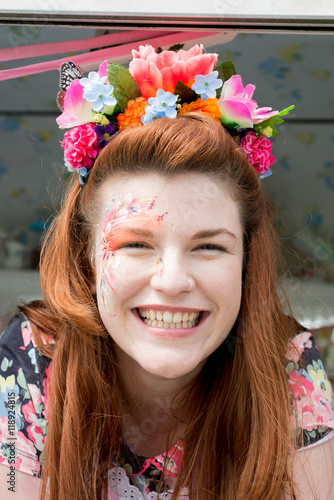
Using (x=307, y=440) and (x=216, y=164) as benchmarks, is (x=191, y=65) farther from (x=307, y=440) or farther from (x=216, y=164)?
(x=307, y=440)

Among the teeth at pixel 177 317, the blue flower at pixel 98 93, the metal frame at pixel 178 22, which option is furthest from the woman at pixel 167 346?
the metal frame at pixel 178 22

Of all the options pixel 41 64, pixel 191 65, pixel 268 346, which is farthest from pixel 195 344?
pixel 41 64

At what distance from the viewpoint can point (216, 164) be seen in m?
1.35

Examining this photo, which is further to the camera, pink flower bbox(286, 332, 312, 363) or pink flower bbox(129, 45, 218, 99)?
pink flower bbox(286, 332, 312, 363)

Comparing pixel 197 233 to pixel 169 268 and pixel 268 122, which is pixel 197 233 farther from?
pixel 268 122

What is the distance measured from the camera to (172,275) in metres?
1.25

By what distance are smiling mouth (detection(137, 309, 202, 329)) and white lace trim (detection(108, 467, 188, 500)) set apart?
468 mm

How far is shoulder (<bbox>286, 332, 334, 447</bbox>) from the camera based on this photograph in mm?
1470

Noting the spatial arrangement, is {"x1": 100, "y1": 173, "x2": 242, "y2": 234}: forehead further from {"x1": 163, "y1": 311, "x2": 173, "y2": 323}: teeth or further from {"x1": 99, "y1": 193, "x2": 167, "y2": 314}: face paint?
{"x1": 163, "y1": 311, "x2": 173, "y2": 323}: teeth

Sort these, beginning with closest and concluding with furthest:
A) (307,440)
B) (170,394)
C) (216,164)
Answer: (216,164) < (307,440) < (170,394)

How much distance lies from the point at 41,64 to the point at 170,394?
106 cm

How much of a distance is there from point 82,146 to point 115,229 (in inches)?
10.3

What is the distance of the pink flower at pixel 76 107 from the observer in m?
1.45

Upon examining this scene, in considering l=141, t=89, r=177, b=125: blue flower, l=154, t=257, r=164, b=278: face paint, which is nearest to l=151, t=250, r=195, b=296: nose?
l=154, t=257, r=164, b=278: face paint
